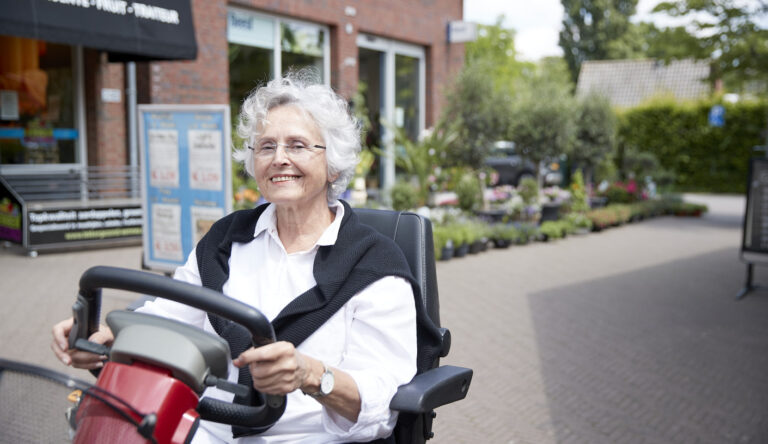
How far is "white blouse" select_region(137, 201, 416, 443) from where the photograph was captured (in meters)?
2.05

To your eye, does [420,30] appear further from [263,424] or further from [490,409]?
[263,424]

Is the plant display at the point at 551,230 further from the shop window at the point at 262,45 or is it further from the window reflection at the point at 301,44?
the window reflection at the point at 301,44

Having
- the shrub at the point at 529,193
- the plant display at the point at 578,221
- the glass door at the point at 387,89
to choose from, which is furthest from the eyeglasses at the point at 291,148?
the glass door at the point at 387,89

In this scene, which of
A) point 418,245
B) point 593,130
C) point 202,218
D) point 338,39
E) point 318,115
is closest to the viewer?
point 318,115

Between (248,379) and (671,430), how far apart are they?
302 centimetres

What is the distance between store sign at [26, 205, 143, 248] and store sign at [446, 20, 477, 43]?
Result: 30.5ft

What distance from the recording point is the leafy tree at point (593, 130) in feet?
52.1

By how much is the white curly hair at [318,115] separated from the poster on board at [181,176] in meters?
3.45

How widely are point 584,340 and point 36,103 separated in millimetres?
8629

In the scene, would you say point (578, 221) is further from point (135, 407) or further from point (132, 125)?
point (135, 407)

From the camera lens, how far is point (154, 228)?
6414 millimetres

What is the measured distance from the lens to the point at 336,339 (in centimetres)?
215

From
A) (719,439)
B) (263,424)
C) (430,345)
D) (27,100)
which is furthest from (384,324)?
(27,100)

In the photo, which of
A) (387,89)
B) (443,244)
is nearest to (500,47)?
(387,89)
